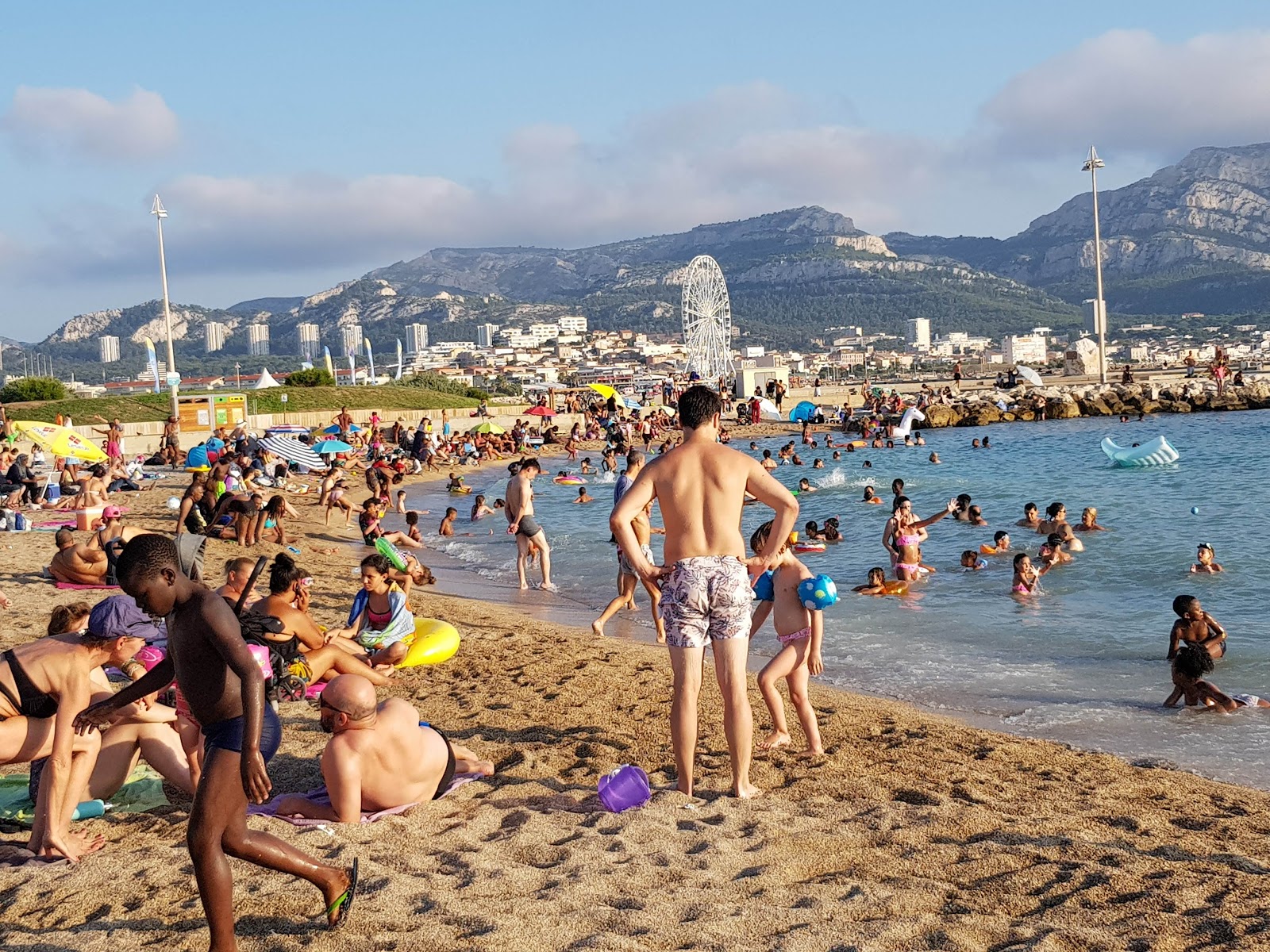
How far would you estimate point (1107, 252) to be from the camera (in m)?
198

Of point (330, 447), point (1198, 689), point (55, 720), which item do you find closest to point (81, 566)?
point (55, 720)

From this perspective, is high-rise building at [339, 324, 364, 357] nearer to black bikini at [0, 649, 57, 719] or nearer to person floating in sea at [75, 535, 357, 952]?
black bikini at [0, 649, 57, 719]

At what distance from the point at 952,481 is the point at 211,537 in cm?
1694

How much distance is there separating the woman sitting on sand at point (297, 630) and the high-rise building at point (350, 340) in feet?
560

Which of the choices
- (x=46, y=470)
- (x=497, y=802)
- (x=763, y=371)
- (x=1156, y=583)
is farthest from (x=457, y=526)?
(x=763, y=371)

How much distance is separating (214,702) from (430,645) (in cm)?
461

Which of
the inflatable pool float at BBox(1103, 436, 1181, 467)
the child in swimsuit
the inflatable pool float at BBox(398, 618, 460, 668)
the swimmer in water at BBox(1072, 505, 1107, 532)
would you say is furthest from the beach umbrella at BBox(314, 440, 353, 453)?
the child in swimsuit

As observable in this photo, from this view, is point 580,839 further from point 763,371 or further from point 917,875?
point 763,371

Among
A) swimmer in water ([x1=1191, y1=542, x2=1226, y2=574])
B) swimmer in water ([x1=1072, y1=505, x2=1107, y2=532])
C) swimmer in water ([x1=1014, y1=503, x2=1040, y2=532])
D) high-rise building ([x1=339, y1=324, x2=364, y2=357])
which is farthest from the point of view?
high-rise building ([x1=339, y1=324, x2=364, y2=357])

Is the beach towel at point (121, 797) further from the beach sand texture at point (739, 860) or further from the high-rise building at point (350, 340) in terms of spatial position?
the high-rise building at point (350, 340)

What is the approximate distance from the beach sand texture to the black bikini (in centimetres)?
63

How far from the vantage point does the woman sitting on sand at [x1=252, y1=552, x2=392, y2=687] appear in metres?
6.35

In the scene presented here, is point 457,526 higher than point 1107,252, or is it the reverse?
point 1107,252

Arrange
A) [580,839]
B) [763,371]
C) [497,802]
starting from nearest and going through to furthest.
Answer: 1. [580,839]
2. [497,802]
3. [763,371]
